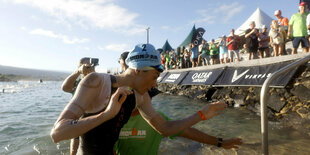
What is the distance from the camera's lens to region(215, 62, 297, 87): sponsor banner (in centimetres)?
649

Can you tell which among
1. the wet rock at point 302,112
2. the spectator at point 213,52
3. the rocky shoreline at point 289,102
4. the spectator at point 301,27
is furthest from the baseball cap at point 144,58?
the spectator at point 213,52

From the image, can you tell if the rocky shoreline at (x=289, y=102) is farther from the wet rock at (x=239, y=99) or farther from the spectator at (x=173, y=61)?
the spectator at (x=173, y=61)

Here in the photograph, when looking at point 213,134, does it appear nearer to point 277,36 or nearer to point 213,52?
point 277,36

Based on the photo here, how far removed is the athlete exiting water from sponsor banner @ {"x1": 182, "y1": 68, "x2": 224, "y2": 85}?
8524mm

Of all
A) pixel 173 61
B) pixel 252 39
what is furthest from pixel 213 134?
pixel 173 61

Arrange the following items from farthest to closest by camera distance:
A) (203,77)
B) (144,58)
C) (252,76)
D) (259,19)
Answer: (259,19) → (203,77) → (252,76) → (144,58)

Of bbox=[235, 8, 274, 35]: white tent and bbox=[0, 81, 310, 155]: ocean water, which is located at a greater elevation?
bbox=[235, 8, 274, 35]: white tent

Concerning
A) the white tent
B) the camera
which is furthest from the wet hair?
the white tent

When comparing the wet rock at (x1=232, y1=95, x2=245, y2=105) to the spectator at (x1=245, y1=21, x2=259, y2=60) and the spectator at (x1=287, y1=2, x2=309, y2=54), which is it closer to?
the spectator at (x1=245, y1=21, x2=259, y2=60)

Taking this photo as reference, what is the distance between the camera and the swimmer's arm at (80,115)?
124cm

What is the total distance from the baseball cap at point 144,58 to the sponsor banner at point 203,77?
872 centimetres

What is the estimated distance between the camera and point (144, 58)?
1843mm

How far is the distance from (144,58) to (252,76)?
7.29 metres

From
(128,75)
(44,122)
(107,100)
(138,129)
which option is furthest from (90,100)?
(44,122)
